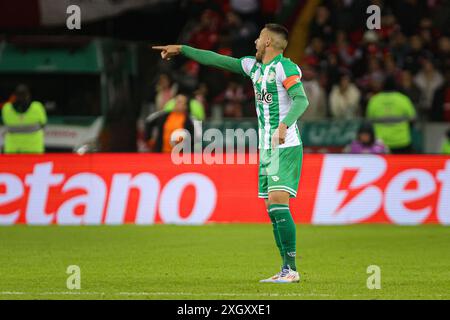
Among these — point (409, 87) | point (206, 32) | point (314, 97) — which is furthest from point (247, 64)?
point (206, 32)

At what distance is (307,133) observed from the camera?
23750mm

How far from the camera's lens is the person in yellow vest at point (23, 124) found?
67.7ft

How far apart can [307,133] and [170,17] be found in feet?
20.3

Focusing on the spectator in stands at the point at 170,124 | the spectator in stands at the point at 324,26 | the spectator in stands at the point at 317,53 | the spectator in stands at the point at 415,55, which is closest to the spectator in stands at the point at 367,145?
the spectator in stands at the point at 170,124

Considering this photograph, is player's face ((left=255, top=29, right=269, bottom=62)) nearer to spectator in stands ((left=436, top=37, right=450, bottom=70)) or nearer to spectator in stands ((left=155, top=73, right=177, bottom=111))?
spectator in stands ((left=155, top=73, right=177, bottom=111))

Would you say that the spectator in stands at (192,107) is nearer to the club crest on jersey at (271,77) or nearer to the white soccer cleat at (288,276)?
the club crest on jersey at (271,77)

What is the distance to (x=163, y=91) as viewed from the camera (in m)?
23.2

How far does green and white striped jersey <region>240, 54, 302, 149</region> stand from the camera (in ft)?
36.5

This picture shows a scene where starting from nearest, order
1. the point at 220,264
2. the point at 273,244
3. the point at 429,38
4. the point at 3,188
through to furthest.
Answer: the point at 220,264 < the point at 273,244 < the point at 3,188 < the point at 429,38

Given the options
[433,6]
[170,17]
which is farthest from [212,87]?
[433,6]

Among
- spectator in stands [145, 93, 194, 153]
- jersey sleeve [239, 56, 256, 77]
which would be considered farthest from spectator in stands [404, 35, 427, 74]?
jersey sleeve [239, 56, 256, 77]

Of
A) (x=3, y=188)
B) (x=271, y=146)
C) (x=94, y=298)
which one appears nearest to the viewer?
(x=94, y=298)

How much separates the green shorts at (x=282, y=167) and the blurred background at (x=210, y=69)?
29.5ft
